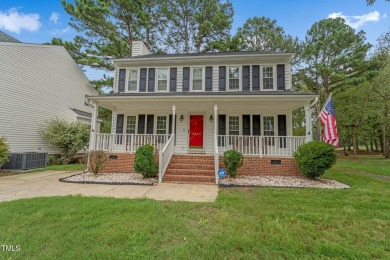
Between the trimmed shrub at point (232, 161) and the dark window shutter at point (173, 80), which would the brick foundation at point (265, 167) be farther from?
the dark window shutter at point (173, 80)

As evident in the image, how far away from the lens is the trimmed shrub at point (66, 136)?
12430 millimetres

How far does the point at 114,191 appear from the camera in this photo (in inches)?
232

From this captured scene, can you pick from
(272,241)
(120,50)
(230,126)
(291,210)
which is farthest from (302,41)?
(272,241)

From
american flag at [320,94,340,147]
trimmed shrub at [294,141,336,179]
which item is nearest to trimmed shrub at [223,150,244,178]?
trimmed shrub at [294,141,336,179]

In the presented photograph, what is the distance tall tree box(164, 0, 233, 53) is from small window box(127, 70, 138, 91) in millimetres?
9434

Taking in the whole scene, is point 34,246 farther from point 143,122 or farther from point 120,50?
point 120,50

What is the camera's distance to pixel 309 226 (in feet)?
11.3

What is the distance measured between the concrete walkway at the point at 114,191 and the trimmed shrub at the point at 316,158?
3.62 m

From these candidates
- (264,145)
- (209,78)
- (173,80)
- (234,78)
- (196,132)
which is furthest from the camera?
(173,80)

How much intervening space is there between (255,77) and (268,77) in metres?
Result: 0.69

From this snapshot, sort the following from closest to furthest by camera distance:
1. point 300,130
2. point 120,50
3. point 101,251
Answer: point 101,251
point 120,50
point 300,130

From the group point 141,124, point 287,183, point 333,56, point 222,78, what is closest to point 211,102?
point 222,78

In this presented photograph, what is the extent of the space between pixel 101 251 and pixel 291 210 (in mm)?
3755

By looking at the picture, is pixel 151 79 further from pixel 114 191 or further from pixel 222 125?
pixel 114 191
